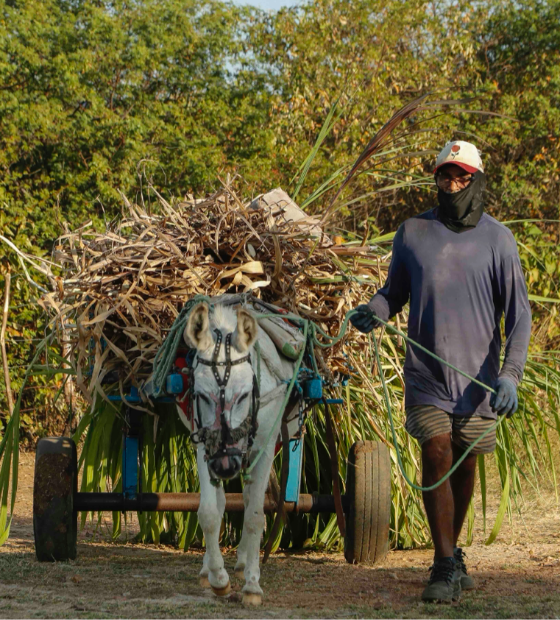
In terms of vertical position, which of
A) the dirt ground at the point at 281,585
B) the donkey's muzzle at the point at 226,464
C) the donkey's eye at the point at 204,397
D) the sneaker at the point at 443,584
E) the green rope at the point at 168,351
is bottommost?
the dirt ground at the point at 281,585

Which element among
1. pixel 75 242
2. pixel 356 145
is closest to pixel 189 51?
pixel 356 145

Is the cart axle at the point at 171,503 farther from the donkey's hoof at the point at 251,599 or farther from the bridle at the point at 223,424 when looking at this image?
the bridle at the point at 223,424

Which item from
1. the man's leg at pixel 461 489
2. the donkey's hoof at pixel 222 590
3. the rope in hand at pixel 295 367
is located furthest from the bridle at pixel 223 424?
the man's leg at pixel 461 489

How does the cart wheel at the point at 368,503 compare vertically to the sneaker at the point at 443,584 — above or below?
above

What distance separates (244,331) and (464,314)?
3.32ft

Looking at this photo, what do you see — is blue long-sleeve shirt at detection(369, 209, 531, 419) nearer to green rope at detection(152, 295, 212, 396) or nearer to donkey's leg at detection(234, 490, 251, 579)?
donkey's leg at detection(234, 490, 251, 579)

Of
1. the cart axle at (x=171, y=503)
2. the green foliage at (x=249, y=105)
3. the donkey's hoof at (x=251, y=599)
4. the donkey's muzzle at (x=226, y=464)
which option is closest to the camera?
the donkey's muzzle at (x=226, y=464)

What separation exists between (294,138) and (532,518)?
7.62 m

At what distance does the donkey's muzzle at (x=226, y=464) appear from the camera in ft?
9.84

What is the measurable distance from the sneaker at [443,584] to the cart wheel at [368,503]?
2.44 ft

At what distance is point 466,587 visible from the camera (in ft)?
12.4

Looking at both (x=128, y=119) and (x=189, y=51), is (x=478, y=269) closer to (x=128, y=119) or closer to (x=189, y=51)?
(x=128, y=119)

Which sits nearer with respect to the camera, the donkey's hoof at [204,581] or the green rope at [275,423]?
the green rope at [275,423]

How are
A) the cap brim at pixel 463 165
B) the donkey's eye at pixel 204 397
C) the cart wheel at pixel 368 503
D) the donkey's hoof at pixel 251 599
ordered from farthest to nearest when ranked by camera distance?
the cart wheel at pixel 368 503 < the cap brim at pixel 463 165 < the donkey's hoof at pixel 251 599 < the donkey's eye at pixel 204 397
